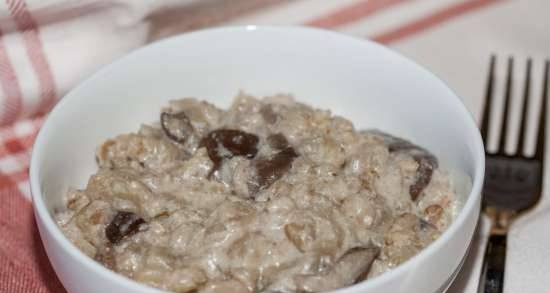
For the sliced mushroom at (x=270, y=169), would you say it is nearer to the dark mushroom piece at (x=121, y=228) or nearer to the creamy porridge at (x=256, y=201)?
the creamy porridge at (x=256, y=201)

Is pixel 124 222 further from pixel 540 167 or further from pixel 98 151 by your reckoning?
pixel 540 167

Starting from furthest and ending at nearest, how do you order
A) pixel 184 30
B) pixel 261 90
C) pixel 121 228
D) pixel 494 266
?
pixel 184 30, pixel 261 90, pixel 494 266, pixel 121 228

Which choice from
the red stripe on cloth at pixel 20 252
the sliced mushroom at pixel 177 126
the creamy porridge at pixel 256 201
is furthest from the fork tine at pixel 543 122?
the red stripe on cloth at pixel 20 252

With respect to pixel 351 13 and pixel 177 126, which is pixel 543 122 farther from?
pixel 177 126

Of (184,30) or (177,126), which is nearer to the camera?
(177,126)

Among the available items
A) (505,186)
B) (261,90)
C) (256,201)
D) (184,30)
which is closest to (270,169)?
(256,201)

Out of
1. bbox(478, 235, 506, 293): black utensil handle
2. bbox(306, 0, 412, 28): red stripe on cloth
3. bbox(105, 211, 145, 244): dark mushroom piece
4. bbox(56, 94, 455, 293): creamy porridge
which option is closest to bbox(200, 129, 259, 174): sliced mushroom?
bbox(56, 94, 455, 293): creamy porridge
